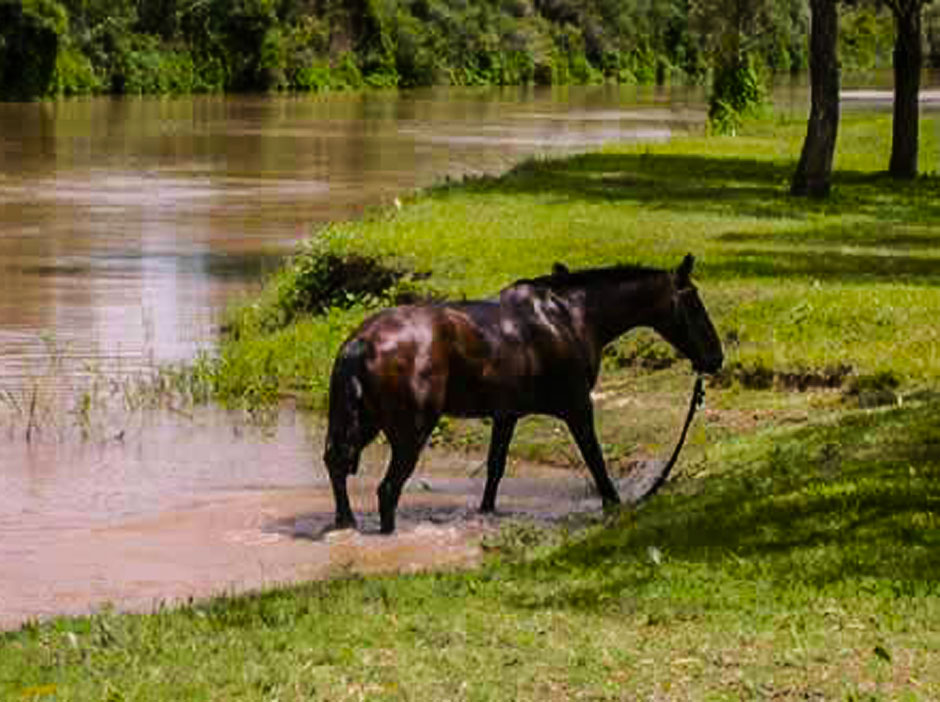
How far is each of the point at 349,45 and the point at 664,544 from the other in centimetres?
11139

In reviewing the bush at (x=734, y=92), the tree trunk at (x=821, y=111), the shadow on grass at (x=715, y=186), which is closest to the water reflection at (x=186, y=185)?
the bush at (x=734, y=92)

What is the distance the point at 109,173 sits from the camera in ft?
159

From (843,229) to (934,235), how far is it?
1.08m

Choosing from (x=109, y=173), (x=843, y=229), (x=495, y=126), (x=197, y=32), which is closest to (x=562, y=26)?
(x=197, y=32)

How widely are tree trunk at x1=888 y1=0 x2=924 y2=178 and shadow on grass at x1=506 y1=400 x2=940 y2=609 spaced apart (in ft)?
68.0

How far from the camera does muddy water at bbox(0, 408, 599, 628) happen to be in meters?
12.1

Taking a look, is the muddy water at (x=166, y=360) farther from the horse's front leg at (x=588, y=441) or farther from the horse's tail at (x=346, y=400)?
the horse's tail at (x=346, y=400)

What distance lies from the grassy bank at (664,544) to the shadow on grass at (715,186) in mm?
3754

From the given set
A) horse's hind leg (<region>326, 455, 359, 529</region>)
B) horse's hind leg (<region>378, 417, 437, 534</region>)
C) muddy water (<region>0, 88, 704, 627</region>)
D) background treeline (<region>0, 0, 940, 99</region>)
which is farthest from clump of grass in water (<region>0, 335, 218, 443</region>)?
background treeline (<region>0, 0, 940, 99</region>)

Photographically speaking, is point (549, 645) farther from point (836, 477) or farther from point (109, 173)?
point (109, 173)

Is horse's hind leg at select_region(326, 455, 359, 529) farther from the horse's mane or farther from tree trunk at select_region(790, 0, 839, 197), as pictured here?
tree trunk at select_region(790, 0, 839, 197)

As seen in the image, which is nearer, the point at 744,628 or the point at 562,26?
the point at 744,628

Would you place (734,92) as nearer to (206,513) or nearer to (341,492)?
(206,513)

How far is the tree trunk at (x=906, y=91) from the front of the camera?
3316 centimetres
